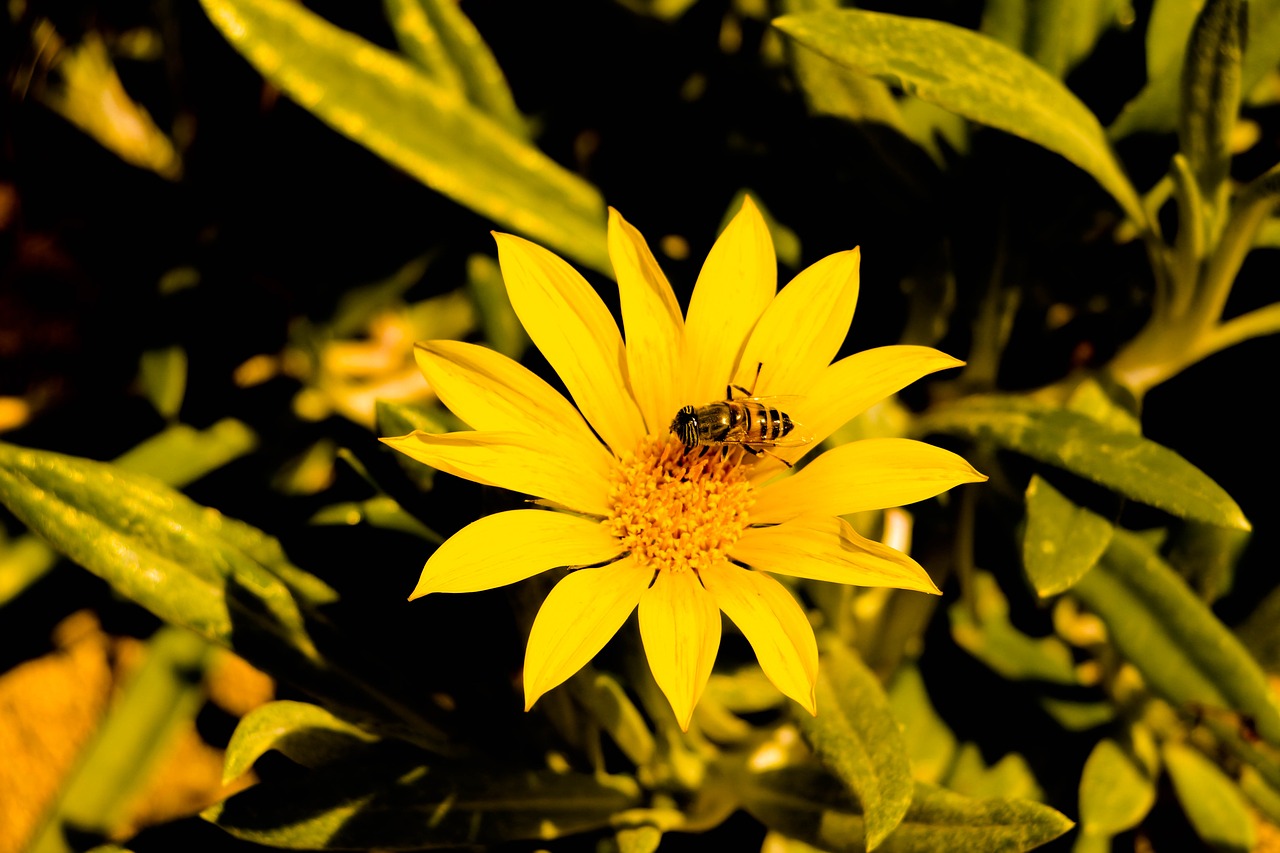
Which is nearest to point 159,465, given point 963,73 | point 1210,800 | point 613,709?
point 613,709

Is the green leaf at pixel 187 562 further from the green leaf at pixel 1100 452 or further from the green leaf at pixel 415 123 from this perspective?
the green leaf at pixel 1100 452

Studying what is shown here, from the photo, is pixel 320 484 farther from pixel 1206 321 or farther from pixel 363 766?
pixel 1206 321

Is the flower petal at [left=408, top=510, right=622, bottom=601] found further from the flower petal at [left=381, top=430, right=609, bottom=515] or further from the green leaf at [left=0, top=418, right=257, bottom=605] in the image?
the green leaf at [left=0, top=418, right=257, bottom=605]

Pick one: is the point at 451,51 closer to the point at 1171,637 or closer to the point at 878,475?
the point at 878,475

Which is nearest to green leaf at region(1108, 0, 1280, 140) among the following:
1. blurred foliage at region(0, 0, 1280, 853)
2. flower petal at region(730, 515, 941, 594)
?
blurred foliage at region(0, 0, 1280, 853)

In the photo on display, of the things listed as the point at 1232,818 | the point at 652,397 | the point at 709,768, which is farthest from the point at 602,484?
the point at 1232,818

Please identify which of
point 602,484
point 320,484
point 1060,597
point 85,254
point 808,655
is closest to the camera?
point 808,655
